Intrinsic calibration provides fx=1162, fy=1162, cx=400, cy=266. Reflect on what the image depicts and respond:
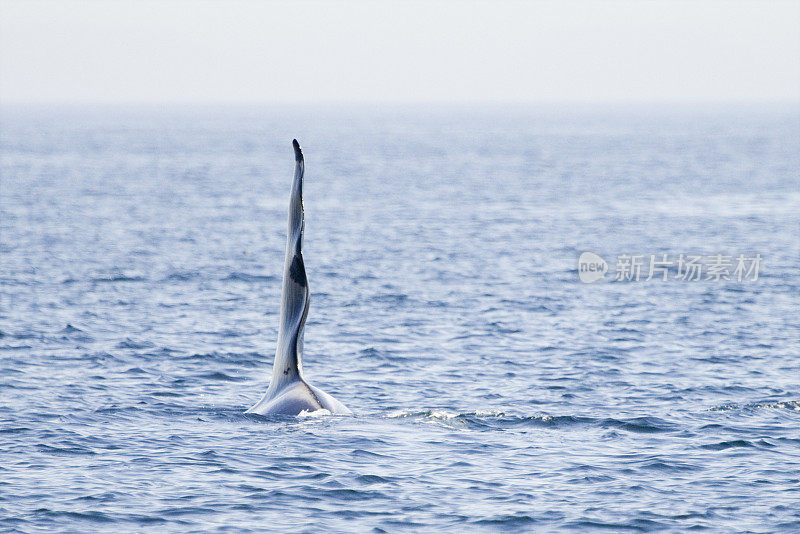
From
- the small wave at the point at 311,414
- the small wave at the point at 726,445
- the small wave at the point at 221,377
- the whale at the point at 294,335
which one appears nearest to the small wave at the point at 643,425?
the small wave at the point at 726,445

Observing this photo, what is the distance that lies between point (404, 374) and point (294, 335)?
9.09 m

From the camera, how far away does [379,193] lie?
93.7 meters

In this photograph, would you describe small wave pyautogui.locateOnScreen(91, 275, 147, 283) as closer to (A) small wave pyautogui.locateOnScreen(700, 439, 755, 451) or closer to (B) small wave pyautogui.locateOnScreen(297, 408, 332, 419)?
(B) small wave pyautogui.locateOnScreen(297, 408, 332, 419)

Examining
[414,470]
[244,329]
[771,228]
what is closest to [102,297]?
[244,329]

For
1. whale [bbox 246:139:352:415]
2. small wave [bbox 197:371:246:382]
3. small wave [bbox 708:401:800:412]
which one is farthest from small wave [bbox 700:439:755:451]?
small wave [bbox 197:371:246:382]

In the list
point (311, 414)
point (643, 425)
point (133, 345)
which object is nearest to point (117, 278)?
point (133, 345)

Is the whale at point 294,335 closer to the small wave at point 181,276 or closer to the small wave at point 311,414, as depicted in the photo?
the small wave at point 311,414

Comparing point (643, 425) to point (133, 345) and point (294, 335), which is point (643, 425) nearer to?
point (294, 335)

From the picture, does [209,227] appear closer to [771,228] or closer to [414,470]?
[771,228]

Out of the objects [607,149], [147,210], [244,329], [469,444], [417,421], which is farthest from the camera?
[607,149]

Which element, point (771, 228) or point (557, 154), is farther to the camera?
point (557, 154)

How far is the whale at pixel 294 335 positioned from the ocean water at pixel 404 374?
1.27 feet

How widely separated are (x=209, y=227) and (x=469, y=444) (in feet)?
152

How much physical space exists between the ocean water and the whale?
386mm
